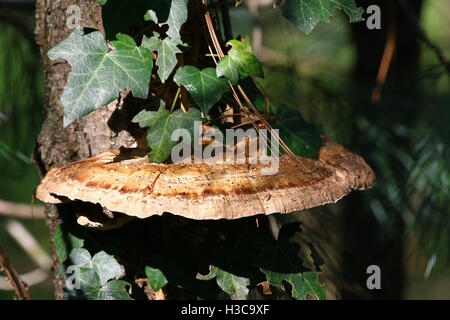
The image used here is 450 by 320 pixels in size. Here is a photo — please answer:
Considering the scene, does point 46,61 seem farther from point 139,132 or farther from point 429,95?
point 429,95

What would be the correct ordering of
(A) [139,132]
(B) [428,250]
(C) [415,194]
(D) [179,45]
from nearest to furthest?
1. (D) [179,45]
2. (A) [139,132]
3. (B) [428,250]
4. (C) [415,194]

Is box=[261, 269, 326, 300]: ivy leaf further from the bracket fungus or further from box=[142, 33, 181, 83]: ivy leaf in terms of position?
box=[142, 33, 181, 83]: ivy leaf

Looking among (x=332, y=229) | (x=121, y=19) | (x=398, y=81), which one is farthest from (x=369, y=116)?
(x=121, y=19)

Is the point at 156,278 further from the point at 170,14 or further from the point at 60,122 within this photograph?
the point at 170,14

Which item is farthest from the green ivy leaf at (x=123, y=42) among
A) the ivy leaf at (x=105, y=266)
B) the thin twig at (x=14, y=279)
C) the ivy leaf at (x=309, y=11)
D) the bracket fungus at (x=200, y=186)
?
the thin twig at (x=14, y=279)

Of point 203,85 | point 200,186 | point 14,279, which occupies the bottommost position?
point 14,279

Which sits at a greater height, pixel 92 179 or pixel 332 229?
pixel 92 179

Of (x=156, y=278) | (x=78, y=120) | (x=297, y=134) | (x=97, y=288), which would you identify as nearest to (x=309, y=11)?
(x=297, y=134)
